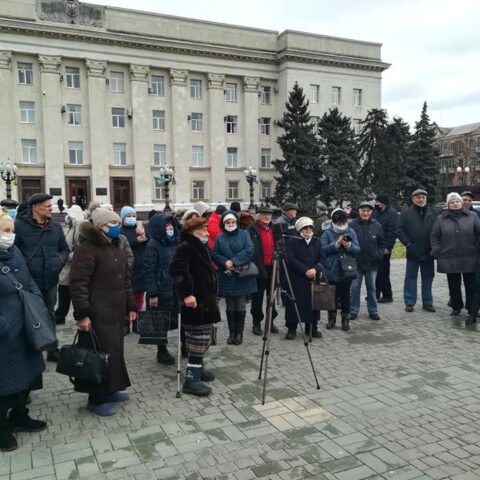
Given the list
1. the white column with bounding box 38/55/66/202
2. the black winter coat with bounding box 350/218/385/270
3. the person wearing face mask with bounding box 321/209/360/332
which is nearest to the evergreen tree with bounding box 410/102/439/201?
the white column with bounding box 38/55/66/202

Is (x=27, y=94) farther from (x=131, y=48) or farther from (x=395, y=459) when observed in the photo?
(x=395, y=459)

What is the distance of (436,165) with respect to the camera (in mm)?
44750

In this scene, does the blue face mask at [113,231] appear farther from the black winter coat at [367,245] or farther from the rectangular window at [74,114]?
the rectangular window at [74,114]

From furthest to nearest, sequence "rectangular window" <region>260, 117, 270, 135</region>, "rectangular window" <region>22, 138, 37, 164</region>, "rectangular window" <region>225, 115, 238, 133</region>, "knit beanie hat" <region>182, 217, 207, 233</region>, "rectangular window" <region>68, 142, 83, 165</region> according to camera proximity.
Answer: "rectangular window" <region>260, 117, 270, 135</region>
"rectangular window" <region>225, 115, 238, 133</region>
"rectangular window" <region>68, 142, 83, 165</region>
"rectangular window" <region>22, 138, 37, 164</region>
"knit beanie hat" <region>182, 217, 207, 233</region>

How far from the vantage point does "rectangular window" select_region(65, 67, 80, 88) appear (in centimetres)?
4234

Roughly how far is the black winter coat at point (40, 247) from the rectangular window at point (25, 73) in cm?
4081

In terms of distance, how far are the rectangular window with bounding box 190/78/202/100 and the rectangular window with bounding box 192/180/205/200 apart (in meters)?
8.56

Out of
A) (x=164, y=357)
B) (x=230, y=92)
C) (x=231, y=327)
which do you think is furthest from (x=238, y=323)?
(x=230, y=92)

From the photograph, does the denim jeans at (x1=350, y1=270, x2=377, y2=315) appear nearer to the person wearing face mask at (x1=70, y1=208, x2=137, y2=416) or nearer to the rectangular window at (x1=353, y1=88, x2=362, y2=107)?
the person wearing face mask at (x1=70, y1=208, x2=137, y2=416)

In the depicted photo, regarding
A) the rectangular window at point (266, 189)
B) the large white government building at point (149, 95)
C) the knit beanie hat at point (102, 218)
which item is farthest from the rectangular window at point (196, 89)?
the knit beanie hat at point (102, 218)

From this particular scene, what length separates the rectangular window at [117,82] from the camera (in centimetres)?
4391

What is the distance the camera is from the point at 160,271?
6.54m

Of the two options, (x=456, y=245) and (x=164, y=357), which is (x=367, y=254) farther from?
(x=164, y=357)

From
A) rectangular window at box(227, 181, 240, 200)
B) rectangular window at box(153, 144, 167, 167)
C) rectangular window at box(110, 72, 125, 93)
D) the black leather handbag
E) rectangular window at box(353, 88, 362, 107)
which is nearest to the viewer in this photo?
the black leather handbag
